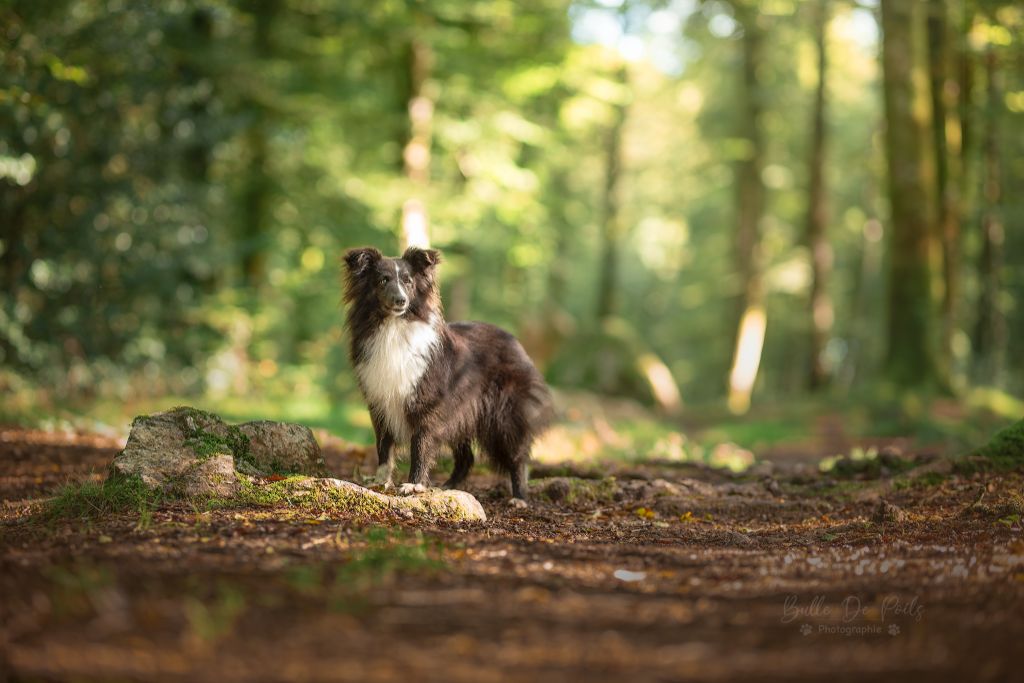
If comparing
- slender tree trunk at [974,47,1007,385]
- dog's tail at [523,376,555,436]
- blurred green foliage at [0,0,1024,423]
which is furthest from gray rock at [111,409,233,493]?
slender tree trunk at [974,47,1007,385]

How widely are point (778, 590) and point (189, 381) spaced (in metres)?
12.9

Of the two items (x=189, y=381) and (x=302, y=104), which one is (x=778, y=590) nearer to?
(x=189, y=381)

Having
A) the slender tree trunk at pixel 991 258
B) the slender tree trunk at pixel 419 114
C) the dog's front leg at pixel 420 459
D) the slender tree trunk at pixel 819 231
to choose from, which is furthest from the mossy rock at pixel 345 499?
the slender tree trunk at pixel 819 231

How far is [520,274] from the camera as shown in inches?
1195

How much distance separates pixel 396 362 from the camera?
271 inches

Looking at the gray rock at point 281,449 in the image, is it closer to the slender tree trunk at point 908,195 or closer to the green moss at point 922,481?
the green moss at point 922,481

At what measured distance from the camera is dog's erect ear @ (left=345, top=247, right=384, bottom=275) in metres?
7.06

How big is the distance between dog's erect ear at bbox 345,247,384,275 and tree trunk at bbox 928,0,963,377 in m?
14.9

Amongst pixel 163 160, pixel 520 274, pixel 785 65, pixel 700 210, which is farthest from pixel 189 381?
pixel 700 210

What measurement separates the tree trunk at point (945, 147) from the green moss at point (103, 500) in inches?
659

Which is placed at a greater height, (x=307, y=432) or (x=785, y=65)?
(x=785, y=65)

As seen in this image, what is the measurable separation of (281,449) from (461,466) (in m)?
1.64

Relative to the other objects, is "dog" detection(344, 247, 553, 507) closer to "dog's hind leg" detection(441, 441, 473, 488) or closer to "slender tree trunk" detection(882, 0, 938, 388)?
"dog's hind leg" detection(441, 441, 473, 488)

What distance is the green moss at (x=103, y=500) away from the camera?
583 cm
